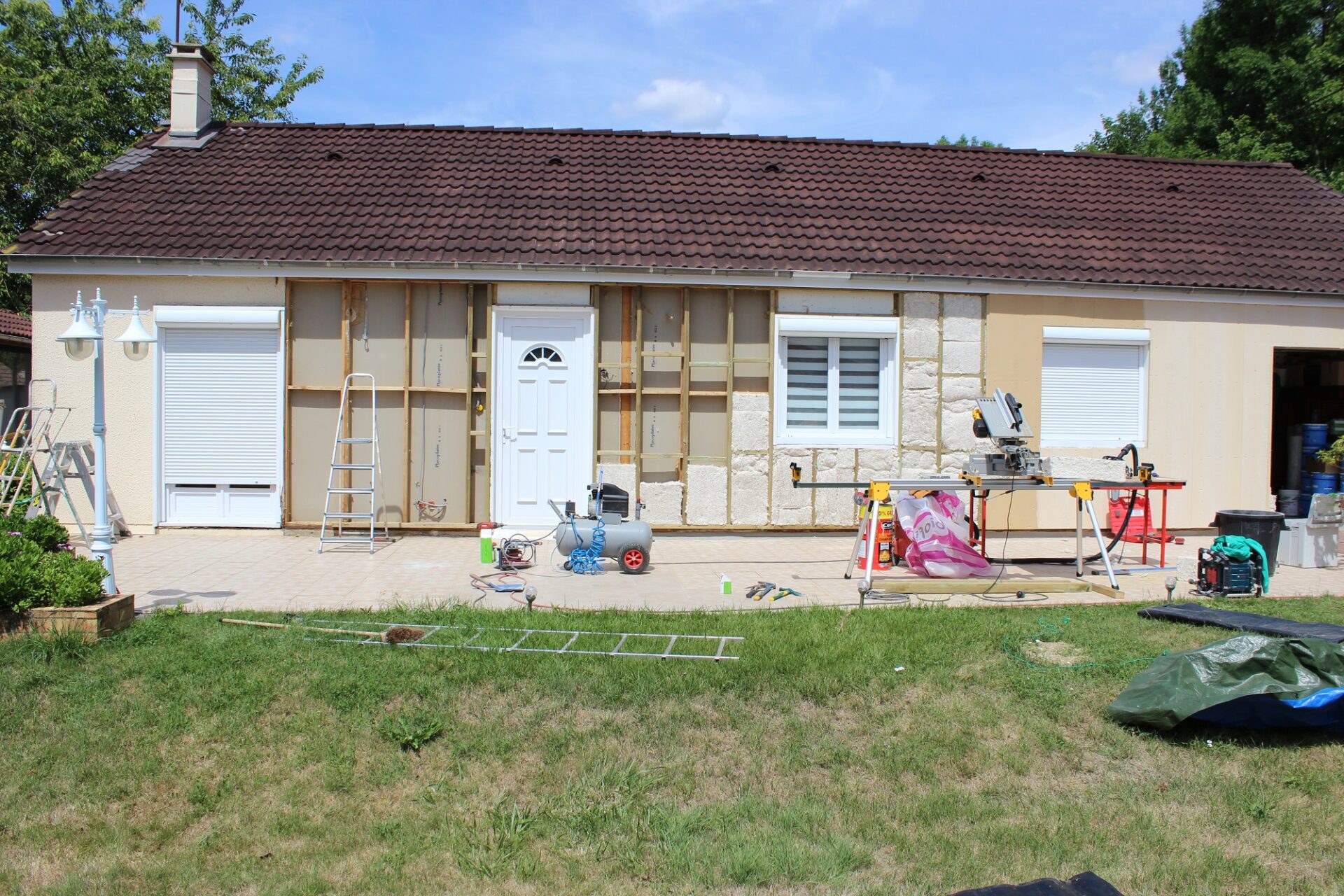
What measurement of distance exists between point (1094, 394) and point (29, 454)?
12.0 m

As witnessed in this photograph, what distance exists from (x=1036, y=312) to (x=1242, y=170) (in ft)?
20.7

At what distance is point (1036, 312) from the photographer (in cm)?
1205

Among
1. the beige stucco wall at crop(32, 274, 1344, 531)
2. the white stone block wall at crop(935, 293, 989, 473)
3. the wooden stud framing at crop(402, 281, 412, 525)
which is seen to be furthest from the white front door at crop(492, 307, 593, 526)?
the white stone block wall at crop(935, 293, 989, 473)

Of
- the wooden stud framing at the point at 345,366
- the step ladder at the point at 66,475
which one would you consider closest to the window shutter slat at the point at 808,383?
the wooden stud framing at the point at 345,366

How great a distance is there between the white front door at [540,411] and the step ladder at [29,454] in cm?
461

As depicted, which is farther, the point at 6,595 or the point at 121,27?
the point at 121,27

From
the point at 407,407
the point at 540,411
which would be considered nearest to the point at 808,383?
Result: the point at 540,411

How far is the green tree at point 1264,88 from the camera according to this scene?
2081cm

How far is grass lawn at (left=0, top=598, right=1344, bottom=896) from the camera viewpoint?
4.29 metres

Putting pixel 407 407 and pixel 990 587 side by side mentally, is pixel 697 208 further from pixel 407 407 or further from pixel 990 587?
pixel 990 587

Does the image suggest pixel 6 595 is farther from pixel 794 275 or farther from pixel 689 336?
pixel 794 275

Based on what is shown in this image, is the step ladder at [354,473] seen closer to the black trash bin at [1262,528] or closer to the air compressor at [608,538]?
the air compressor at [608,538]

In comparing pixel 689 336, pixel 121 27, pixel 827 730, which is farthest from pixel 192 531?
pixel 121 27

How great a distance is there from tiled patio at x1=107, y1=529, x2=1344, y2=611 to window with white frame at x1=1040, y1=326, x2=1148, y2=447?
1.54 m
